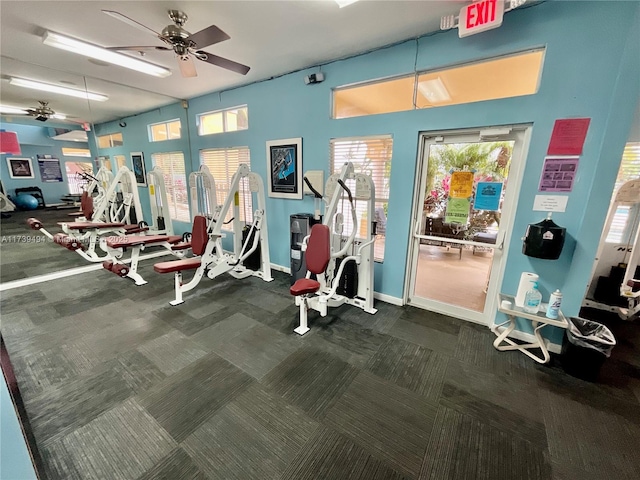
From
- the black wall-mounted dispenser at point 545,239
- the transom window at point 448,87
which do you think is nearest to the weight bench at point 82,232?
the transom window at point 448,87

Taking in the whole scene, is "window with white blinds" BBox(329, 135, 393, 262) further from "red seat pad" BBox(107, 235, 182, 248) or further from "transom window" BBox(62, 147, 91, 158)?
"transom window" BBox(62, 147, 91, 158)

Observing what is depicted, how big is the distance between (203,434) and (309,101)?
12.1 ft

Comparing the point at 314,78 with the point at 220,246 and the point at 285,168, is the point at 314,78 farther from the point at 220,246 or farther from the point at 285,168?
the point at 220,246

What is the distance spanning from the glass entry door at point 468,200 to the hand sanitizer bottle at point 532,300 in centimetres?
34

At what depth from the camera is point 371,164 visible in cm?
320

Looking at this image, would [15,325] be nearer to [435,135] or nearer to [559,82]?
[435,135]

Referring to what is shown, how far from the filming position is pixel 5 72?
2.90 m

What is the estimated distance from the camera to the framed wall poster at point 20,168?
8.81 feet

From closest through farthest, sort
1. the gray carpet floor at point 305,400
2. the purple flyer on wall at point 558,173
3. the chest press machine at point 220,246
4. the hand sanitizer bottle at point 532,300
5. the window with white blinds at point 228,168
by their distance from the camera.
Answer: the gray carpet floor at point 305,400 → the purple flyer on wall at point 558,173 → the hand sanitizer bottle at point 532,300 → the chest press machine at point 220,246 → the window with white blinds at point 228,168

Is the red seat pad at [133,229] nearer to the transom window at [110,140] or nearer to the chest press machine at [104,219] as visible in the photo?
the chest press machine at [104,219]

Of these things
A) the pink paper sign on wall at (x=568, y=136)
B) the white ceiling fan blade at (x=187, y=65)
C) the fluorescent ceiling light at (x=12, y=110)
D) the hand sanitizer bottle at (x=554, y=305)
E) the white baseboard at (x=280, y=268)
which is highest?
the white ceiling fan blade at (x=187, y=65)

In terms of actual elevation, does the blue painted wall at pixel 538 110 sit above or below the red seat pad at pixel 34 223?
above

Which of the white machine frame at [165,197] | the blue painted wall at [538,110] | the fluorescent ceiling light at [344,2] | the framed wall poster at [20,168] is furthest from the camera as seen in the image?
the white machine frame at [165,197]

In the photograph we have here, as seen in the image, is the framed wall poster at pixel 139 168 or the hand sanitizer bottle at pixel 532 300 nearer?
the hand sanitizer bottle at pixel 532 300
